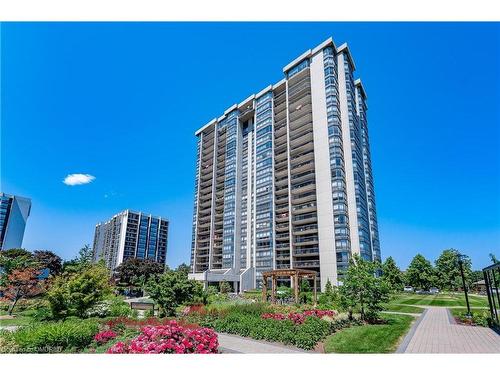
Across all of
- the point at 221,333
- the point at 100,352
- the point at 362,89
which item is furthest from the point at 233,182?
the point at 100,352

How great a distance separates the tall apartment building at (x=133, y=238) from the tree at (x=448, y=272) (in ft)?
405

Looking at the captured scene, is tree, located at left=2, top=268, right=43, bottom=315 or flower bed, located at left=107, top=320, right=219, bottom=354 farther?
tree, located at left=2, top=268, right=43, bottom=315

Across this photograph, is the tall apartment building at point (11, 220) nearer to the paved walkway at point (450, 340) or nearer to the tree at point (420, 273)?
the tree at point (420, 273)

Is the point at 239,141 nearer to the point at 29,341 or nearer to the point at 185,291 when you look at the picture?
the point at 185,291

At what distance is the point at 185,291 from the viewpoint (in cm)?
2050

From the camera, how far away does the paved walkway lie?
35.4 feet

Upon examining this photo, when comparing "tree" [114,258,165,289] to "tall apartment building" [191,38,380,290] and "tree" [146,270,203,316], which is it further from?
"tree" [146,270,203,316]

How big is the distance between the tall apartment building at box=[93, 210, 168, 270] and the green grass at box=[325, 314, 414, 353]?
5455 inches

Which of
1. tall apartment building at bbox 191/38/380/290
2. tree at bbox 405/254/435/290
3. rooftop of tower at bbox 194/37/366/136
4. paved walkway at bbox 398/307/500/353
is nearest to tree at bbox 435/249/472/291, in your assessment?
tree at bbox 405/254/435/290

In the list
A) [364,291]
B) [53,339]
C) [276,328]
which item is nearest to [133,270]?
[364,291]

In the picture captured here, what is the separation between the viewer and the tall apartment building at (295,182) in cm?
5112

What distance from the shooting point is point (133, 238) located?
460 ft

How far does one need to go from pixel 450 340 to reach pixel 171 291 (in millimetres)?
16270

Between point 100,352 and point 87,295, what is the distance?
9.10 meters
